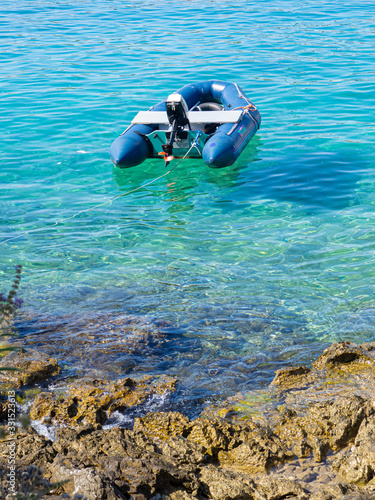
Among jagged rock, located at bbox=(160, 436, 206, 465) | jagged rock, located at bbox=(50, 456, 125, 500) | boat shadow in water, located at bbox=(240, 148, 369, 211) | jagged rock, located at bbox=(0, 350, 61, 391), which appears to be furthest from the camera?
boat shadow in water, located at bbox=(240, 148, 369, 211)

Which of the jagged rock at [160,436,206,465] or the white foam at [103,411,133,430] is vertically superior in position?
the jagged rock at [160,436,206,465]

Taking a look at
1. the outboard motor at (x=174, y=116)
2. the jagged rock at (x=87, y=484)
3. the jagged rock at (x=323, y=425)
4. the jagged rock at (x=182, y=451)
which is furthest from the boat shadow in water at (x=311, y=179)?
the jagged rock at (x=87, y=484)

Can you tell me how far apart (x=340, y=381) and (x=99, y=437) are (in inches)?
75.2

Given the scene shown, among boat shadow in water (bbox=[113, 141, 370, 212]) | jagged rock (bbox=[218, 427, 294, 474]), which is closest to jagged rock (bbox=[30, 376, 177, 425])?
jagged rock (bbox=[218, 427, 294, 474])

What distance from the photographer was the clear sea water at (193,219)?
15.7 feet

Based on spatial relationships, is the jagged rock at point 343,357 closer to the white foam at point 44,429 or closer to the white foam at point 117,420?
the white foam at point 117,420

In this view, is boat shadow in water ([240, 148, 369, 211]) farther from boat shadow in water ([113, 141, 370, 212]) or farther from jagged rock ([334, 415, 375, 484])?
jagged rock ([334, 415, 375, 484])

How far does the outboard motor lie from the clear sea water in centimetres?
55

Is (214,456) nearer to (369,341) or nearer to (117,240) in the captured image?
(369,341)

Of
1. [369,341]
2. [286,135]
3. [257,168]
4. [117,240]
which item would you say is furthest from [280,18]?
[369,341]

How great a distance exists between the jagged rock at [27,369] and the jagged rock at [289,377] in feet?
6.01

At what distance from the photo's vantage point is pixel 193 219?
7570 millimetres

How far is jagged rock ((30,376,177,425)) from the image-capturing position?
371cm

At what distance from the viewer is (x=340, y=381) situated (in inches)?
157
